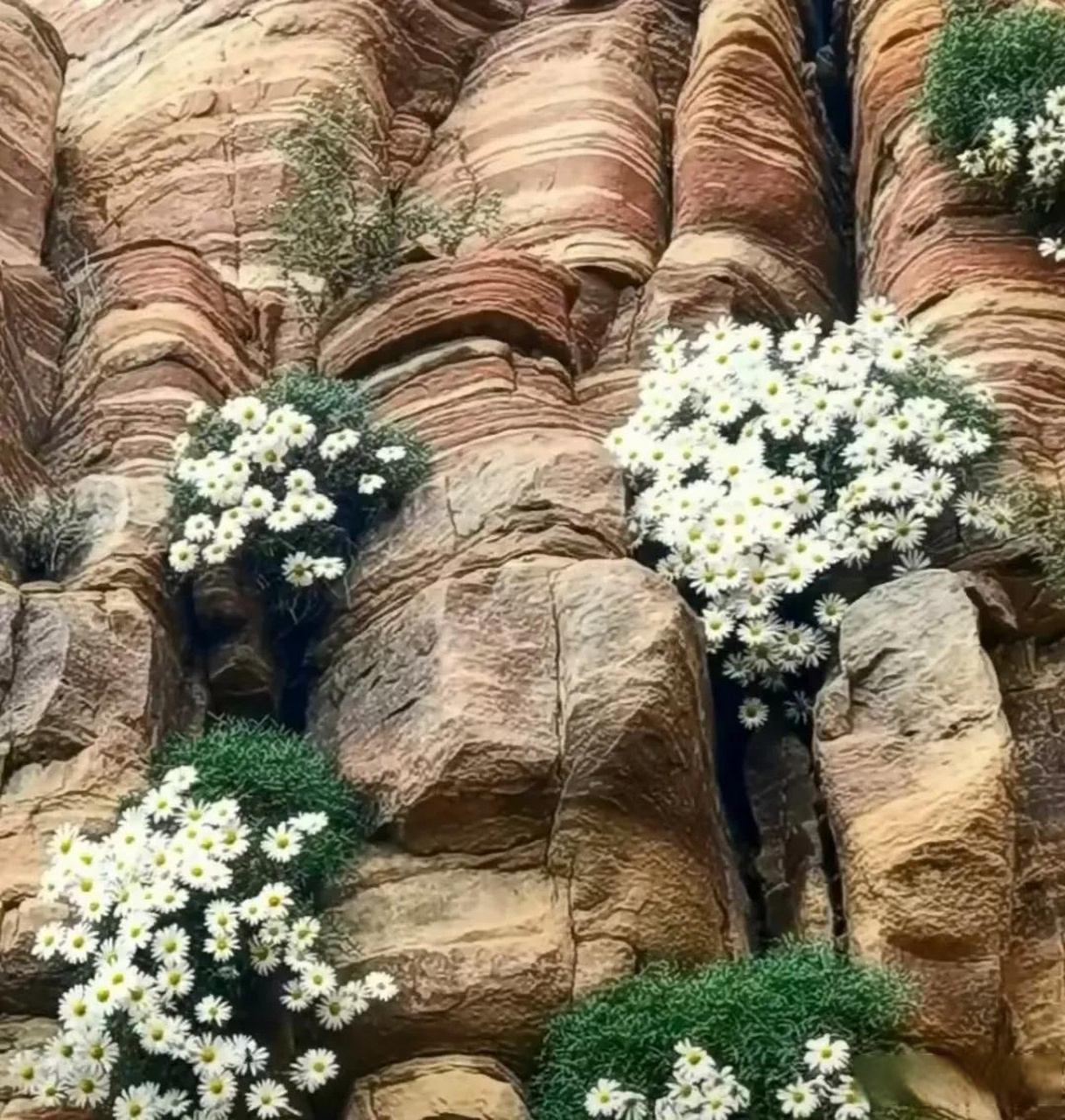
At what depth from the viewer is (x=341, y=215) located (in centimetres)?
929

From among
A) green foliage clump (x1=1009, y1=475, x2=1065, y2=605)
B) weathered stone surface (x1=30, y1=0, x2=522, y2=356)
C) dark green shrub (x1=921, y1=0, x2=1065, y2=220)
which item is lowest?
green foliage clump (x1=1009, y1=475, x2=1065, y2=605)

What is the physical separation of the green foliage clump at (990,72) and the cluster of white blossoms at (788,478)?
1.50 meters

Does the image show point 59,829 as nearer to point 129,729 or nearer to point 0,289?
point 129,729

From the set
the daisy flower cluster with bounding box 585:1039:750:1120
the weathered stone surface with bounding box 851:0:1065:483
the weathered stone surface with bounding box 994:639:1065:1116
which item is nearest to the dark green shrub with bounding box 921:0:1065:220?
the weathered stone surface with bounding box 851:0:1065:483

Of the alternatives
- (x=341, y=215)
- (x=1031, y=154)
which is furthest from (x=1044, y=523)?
(x=341, y=215)

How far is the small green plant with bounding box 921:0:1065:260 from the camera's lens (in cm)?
879

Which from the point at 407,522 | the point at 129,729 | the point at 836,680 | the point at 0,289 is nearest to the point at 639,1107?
the point at 836,680

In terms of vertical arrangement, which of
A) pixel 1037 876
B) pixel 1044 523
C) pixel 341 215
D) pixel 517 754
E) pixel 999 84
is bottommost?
pixel 1037 876

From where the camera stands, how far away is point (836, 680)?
6.85 metres

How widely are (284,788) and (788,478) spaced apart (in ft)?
7.12

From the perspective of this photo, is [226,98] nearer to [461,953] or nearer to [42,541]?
[42,541]

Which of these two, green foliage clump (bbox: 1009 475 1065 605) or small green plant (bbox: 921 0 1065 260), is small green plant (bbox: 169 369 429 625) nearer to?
green foliage clump (bbox: 1009 475 1065 605)

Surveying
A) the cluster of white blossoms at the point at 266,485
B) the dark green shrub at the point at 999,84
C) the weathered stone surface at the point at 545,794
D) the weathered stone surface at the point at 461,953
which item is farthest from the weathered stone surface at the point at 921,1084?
the dark green shrub at the point at 999,84

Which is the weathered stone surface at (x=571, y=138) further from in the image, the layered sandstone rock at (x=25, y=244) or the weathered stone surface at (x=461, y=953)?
the weathered stone surface at (x=461, y=953)
